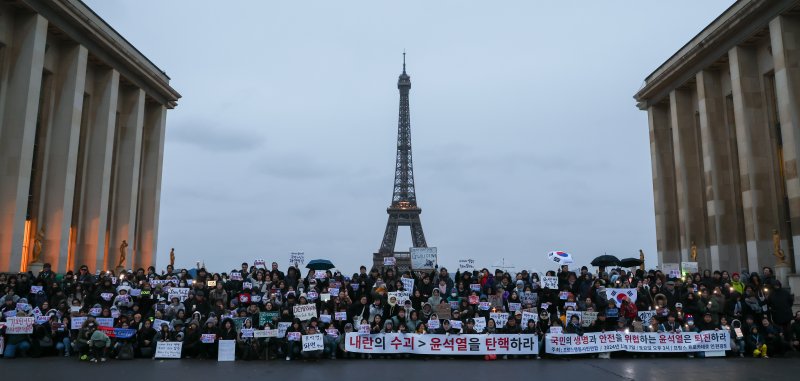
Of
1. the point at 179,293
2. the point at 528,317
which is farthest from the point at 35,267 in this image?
the point at 528,317

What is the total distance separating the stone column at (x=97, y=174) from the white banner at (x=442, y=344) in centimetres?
2158

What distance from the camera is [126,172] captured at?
37.5 meters

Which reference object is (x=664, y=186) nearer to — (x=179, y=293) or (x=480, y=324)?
(x=480, y=324)

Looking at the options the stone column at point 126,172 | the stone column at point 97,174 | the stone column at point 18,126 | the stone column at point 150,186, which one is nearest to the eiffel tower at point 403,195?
the stone column at point 150,186

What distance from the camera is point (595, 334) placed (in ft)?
56.5

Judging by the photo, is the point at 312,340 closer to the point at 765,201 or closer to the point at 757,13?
the point at 765,201

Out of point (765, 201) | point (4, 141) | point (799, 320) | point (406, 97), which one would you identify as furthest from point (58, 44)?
point (406, 97)

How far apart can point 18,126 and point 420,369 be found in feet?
72.7

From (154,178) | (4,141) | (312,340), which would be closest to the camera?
(312,340)

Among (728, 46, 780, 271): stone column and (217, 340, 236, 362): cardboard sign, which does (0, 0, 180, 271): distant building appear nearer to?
(217, 340, 236, 362): cardboard sign

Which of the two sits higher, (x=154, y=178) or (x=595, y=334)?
(x=154, y=178)

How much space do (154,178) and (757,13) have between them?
36.2 m

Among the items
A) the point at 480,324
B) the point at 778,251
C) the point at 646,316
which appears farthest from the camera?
the point at 778,251

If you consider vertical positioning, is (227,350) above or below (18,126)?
below
